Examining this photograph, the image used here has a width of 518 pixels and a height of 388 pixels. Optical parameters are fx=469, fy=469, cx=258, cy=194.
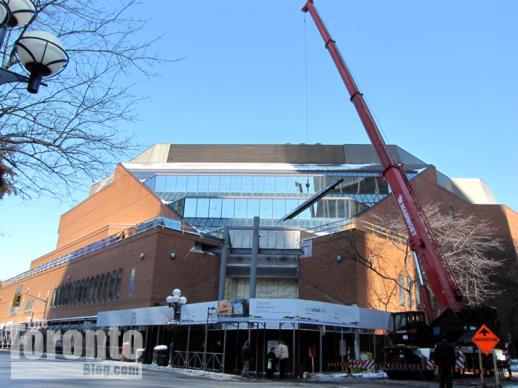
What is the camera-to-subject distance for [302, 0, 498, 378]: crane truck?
18234 mm

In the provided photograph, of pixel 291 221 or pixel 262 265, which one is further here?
pixel 291 221

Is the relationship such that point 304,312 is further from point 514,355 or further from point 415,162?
point 415,162

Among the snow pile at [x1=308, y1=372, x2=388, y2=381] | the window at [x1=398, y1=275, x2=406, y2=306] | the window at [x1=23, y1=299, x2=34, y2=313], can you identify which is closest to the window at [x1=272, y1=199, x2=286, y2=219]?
the window at [x1=398, y1=275, x2=406, y2=306]

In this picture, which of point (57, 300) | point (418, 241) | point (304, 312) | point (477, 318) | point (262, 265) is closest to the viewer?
point (477, 318)

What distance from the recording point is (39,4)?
7324mm

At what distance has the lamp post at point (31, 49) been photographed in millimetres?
5461

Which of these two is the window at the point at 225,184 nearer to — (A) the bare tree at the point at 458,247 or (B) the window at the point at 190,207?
(B) the window at the point at 190,207

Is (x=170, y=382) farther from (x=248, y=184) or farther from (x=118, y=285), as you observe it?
(x=248, y=184)

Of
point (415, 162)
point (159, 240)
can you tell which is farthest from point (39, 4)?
point (415, 162)

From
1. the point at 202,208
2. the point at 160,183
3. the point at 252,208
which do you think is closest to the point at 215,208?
the point at 202,208

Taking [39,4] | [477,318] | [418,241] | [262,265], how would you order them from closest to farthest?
[39,4] → [477,318] → [418,241] → [262,265]

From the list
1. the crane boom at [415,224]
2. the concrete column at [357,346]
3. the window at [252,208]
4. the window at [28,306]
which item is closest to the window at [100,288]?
the window at [252,208]

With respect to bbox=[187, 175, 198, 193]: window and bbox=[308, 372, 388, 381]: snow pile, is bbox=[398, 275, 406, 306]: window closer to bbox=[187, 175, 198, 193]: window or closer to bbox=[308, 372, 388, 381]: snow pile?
bbox=[308, 372, 388, 381]: snow pile

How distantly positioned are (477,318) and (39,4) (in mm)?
17788
